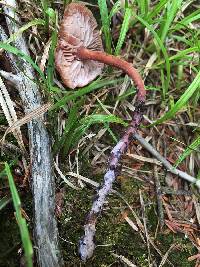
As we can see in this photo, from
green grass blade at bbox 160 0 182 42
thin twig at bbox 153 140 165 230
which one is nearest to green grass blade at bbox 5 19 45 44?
green grass blade at bbox 160 0 182 42

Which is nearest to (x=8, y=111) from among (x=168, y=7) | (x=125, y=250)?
(x=125, y=250)

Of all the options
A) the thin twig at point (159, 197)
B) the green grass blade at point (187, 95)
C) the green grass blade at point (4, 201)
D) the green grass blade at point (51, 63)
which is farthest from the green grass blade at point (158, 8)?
the green grass blade at point (4, 201)

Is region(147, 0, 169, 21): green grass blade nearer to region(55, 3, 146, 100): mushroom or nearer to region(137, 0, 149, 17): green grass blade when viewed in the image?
region(137, 0, 149, 17): green grass blade

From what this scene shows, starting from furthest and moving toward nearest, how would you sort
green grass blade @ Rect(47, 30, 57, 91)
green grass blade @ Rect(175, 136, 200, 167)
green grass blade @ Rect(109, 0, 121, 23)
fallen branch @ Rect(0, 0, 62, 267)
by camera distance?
green grass blade @ Rect(109, 0, 121, 23) → green grass blade @ Rect(175, 136, 200, 167) → green grass blade @ Rect(47, 30, 57, 91) → fallen branch @ Rect(0, 0, 62, 267)

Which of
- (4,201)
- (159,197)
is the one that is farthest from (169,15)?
(4,201)

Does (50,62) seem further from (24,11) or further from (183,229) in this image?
(183,229)

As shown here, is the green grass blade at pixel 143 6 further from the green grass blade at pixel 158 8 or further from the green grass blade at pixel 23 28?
the green grass blade at pixel 23 28
